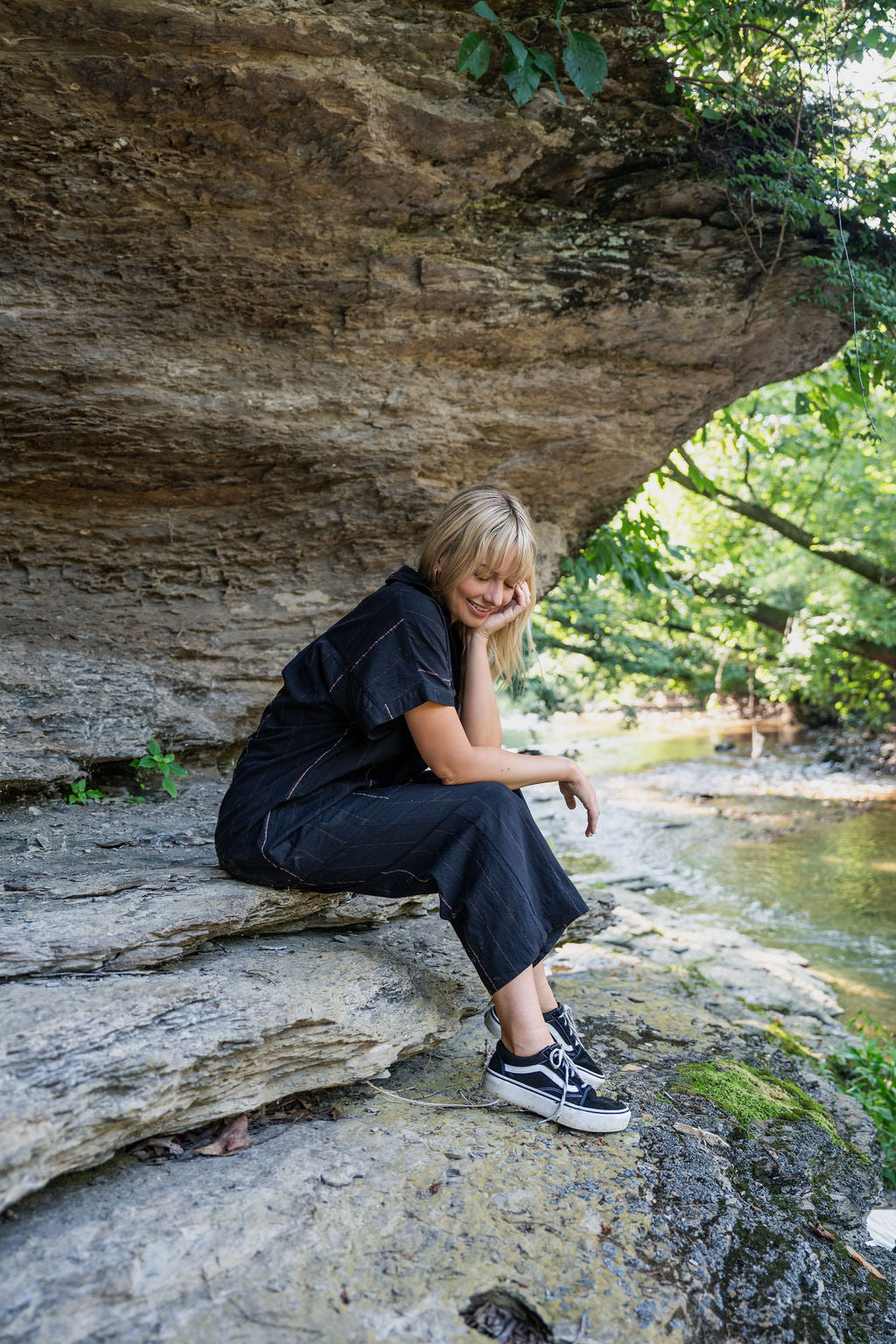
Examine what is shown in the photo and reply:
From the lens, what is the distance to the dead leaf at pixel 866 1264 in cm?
256

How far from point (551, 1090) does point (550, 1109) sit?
53 mm

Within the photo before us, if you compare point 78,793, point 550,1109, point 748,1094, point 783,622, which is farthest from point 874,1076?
point 783,622

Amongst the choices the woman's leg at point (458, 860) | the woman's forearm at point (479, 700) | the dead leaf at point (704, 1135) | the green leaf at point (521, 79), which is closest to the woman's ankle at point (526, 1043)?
the woman's leg at point (458, 860)

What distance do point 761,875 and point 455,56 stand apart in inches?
320

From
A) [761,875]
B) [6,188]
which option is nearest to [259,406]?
[6,188]

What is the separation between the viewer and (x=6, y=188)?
3.56 meters

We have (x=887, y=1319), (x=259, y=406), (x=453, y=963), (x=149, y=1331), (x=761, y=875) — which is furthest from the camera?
(x=761, y=875)

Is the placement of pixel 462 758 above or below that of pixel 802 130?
below

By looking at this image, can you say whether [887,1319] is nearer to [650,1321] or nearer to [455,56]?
[650,1321]

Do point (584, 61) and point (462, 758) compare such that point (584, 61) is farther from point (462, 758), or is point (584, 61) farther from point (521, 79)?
point (462, 758)

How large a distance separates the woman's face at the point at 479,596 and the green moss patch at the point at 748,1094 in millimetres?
1796

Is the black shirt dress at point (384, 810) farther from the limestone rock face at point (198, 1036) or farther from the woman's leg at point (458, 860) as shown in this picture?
the limestone rock face at point (198, 1036)

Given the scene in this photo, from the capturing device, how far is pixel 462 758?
2.79 m

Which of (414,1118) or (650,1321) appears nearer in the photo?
(650,1321)
